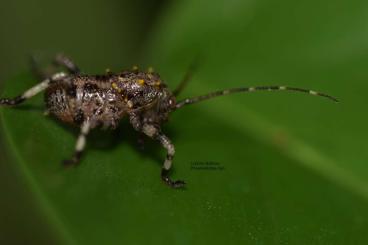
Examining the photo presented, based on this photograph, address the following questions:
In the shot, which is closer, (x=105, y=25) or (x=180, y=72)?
(x=180, y=72)

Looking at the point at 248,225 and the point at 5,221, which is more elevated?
the point at 248,225

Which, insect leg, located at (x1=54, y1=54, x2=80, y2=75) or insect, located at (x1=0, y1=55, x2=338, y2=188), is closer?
insect, located at (x1=0, y1=55, x2=338, y2=188)

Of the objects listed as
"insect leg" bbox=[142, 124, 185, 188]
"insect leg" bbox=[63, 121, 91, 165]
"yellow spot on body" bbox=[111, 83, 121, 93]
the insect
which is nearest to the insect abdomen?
the insect

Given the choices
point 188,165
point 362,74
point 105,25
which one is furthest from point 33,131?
point 105,25

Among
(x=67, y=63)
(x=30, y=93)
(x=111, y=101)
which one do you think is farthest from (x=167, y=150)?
(x=67, y=63)

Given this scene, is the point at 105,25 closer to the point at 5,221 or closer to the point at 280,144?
the point at 5,221

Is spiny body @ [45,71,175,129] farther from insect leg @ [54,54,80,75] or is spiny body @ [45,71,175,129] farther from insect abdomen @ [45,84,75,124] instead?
insect leg @ [54,54,80,75]
